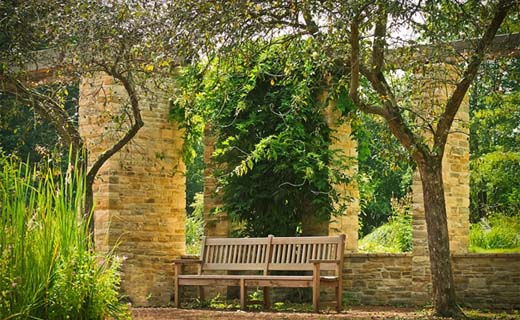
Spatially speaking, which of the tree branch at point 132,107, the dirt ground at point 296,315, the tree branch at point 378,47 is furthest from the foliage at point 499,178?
the tree branch at point 132,107

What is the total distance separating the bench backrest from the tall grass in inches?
168

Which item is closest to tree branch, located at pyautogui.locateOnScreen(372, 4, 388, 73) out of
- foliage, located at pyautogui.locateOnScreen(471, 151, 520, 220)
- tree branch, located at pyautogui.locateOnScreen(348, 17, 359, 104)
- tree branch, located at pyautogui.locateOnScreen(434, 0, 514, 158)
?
tree branch, located at pyautogui.locateOnScreen(348, 17, 359, 104)

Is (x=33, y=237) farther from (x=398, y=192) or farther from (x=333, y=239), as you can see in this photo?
(x=398, y=192)

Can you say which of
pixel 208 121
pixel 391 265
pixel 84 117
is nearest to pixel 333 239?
pixel 391 265

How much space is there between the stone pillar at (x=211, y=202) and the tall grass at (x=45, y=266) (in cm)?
658

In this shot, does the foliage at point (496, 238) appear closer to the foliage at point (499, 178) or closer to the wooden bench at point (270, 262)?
the wooden bench at point (270, 262)

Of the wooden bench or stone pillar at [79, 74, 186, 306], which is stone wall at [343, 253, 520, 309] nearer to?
the wooden bench

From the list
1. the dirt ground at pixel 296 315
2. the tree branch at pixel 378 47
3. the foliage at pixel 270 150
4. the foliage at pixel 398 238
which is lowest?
the dirt ground at pixel 296 315

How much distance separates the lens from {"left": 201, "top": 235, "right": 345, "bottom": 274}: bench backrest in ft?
33.3

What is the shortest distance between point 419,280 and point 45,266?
247 inches

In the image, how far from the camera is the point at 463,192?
1155 cm

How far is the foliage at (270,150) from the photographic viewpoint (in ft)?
37.5

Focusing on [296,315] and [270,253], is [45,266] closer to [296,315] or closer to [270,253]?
Result: [296,315]

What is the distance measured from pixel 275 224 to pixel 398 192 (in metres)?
12.0
